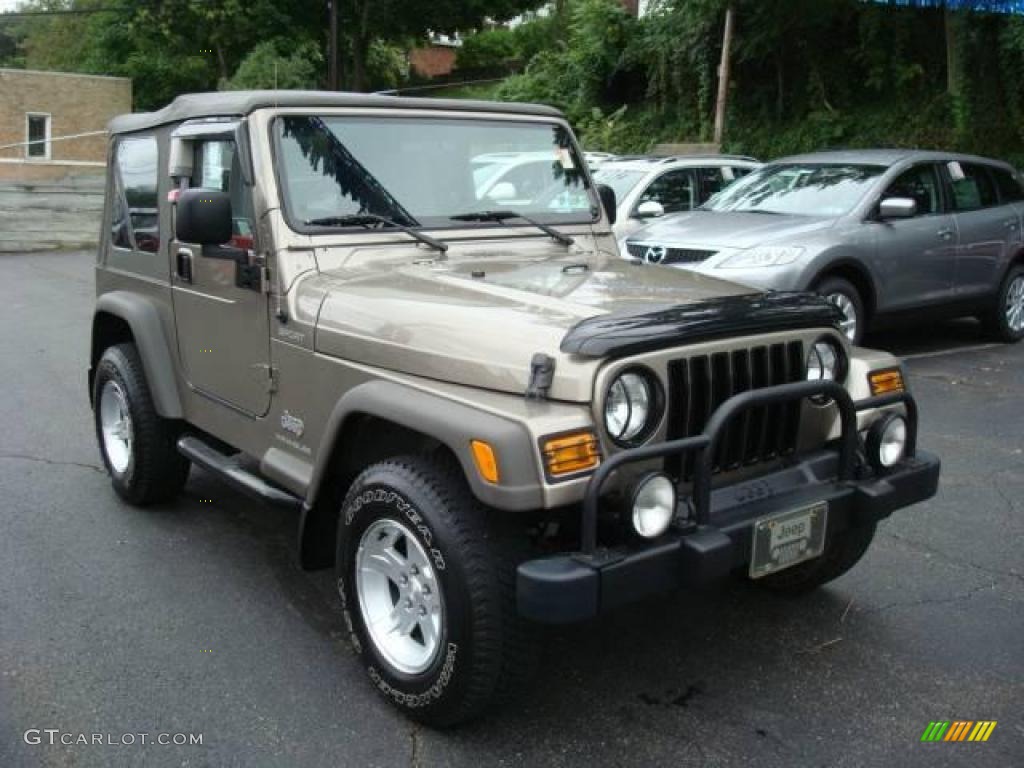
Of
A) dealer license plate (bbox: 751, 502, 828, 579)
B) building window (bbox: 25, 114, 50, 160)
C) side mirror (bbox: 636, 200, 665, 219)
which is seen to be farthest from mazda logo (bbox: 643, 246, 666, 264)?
building window (bbox: 25, 114, 50, 160)

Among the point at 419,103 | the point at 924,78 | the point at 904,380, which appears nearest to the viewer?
the point at 904,380

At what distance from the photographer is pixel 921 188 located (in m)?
8.89

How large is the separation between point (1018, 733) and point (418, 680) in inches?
73.1

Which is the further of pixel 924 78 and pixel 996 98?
pixel 924 78

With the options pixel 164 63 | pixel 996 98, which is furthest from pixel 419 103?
pixel 164 63

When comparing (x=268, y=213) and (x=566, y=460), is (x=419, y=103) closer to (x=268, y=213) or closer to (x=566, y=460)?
(x=268, y=213)

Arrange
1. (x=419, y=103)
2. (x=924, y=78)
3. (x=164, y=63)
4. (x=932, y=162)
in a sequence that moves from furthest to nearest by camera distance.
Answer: (x=164, y=63), (x=924, y=78), (x=932, y=162), (x=419, y=103)

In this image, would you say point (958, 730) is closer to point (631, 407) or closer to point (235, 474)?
point (631, 407)

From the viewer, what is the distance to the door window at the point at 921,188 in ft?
28.5

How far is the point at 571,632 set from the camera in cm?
385

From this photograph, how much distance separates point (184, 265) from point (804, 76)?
16304 mm

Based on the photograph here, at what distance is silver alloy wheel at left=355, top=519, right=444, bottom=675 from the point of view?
314 centimetres

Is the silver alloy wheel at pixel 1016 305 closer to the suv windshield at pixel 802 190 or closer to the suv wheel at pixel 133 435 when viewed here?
the suv windshield at pixel 802 190

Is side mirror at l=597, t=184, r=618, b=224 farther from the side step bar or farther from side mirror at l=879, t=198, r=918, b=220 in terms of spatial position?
side mirror at l=879, t=198, r=918, b=220
